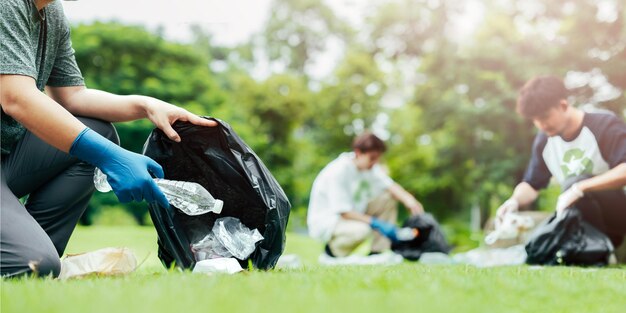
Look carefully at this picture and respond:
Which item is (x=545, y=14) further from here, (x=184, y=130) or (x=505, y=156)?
(x=184, y=130)

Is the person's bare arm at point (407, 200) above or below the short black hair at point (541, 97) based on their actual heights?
below

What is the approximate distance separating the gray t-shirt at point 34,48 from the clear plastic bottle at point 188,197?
1.65 feet

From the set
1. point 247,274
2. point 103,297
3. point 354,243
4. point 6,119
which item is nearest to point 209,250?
point 247,274

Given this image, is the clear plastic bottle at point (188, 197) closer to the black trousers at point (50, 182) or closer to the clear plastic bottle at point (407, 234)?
the black trousers at point (50, 182)

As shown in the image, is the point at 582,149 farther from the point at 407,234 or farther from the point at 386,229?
the point at 386,229

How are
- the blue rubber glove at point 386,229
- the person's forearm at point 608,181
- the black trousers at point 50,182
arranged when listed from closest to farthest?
1. the black trousers at point 50,182
2. the person's forearm at point 608,181
3. the blue rubber glove at point 386,229

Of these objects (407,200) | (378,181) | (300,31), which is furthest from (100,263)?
(300,31)

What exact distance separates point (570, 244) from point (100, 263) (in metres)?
3.11

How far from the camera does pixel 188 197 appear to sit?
3.09 metres

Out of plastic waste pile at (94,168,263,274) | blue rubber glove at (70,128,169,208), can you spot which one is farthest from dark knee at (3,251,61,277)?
plastic waste pile at (94,168,263,274)

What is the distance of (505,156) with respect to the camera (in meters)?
13.9

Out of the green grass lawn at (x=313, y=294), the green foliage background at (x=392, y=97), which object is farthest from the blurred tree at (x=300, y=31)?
the green grass lawn at (x=313, y=294)

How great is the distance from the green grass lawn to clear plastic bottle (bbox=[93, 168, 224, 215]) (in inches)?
22.6

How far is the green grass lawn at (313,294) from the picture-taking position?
5.75ft
